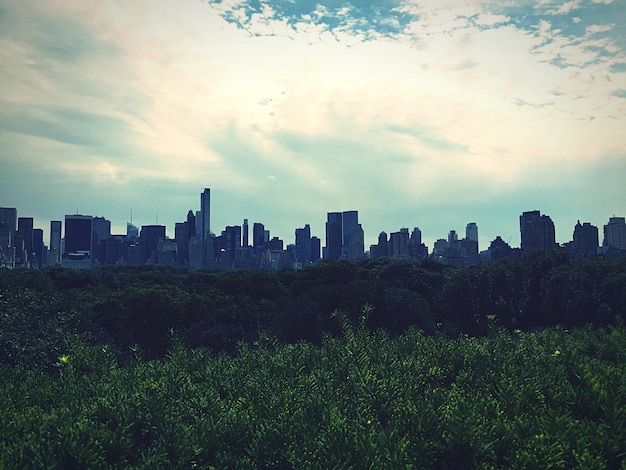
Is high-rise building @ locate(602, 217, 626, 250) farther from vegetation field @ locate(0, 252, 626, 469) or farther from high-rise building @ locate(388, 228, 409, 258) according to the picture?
vegetation field @ locate(0, 252, 626, 469)

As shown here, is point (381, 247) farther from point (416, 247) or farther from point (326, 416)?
point (326, 416)

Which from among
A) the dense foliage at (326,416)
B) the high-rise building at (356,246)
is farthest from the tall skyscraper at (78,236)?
the dense foliage at (326,416)

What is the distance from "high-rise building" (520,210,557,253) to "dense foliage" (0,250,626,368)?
5682 cm

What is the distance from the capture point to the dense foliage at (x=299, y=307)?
31391 millimetres

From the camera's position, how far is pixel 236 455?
11.9 m

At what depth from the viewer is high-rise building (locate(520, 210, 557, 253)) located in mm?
111812

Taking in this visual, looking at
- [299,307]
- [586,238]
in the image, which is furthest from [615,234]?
[299,307]

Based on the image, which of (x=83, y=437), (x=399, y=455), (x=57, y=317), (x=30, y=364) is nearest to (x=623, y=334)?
(x=399, y=455)

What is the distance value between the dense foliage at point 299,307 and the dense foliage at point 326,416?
862 centimetres

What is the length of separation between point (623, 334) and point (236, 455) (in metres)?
21.2

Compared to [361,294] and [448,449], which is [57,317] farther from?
[448,449]

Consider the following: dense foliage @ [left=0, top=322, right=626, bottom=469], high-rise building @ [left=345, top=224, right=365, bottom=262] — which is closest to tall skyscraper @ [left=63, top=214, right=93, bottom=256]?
high-rise building @ [left=345, top=224, right=365, bottom=262]

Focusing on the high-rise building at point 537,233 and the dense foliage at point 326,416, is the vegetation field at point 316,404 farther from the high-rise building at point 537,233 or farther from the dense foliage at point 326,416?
the high-rise building at point 537,233

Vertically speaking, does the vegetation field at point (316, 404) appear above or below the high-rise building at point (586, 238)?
below
